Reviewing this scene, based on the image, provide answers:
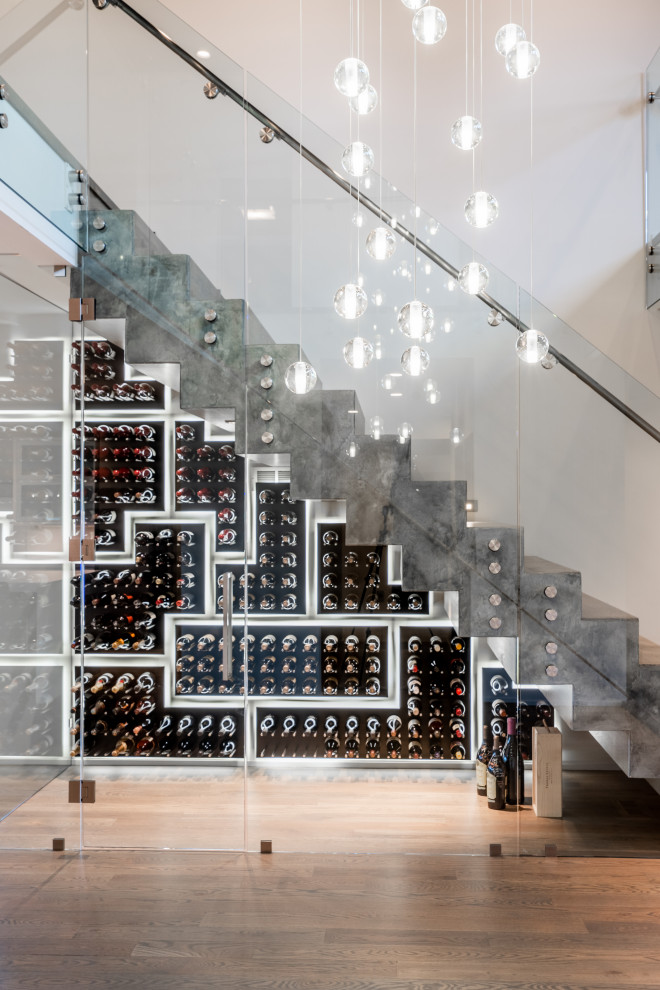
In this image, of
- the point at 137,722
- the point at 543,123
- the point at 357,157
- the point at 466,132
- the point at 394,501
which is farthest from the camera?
the point at 543,123

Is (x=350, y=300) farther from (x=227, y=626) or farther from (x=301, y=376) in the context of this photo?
(x=227, y=626)

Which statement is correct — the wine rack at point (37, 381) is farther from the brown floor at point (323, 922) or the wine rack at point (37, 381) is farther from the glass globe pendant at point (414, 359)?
the glass globe pendant at point (414, 359)

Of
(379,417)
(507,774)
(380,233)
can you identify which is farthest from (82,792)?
(380,233)

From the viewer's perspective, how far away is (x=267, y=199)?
2.96 metres

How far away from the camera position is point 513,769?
124 inches

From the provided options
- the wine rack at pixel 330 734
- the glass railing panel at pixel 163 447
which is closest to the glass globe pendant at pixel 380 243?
the glass railing panel at pixel 163 447

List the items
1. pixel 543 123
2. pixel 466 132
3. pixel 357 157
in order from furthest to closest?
pixel 543 123, pixel 357 157, pixel 466 132

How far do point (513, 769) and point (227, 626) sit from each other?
1513 mm

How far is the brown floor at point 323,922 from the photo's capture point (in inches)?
85.3

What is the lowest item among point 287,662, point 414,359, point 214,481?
point 287,662

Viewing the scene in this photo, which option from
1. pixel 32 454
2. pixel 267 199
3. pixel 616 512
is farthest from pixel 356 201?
pixel 32 454

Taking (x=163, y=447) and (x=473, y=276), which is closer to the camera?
(x=473, y=276)

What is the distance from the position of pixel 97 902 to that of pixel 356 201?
307 cm

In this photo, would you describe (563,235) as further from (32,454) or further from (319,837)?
(319,837)
